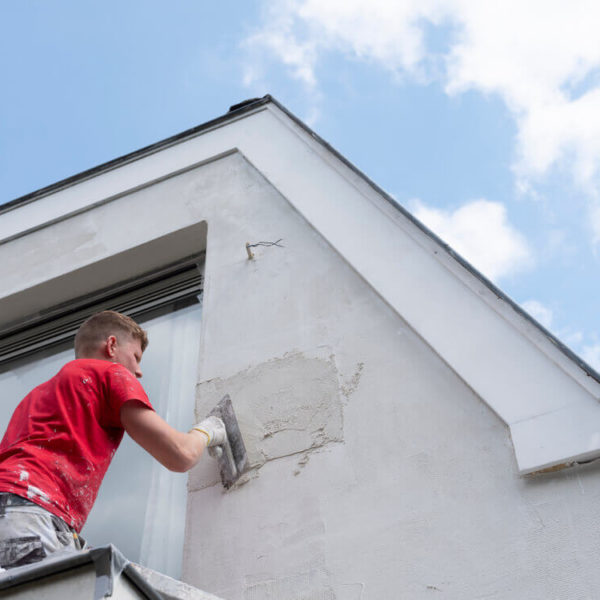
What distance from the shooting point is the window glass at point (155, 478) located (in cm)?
300

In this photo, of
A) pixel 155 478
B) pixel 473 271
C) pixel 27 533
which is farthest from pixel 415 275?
pixel 27 533

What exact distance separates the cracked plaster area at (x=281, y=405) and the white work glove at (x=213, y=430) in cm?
10

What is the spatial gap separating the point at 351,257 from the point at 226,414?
33.5 inches

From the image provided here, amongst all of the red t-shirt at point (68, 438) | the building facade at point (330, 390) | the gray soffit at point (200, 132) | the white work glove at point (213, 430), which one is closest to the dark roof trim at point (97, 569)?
the red t-shirt at point (68, 438)

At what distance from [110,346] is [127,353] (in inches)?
2.9

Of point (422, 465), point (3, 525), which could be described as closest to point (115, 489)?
point (3, 525)

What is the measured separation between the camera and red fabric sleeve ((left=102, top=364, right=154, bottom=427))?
7.68 feet

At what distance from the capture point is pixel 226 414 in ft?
9.30

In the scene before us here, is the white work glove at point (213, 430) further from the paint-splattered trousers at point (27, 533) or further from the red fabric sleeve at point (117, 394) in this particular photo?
the paint-splattered trousers at point (27, 533)

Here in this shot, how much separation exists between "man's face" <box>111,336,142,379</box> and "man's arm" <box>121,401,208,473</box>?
53cm

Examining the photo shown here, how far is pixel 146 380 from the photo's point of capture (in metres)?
3.70

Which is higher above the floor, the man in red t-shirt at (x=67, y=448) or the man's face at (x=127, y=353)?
the man's face at (x=127, y=353)

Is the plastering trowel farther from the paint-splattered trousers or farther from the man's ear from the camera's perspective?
the paint-splattered trousers

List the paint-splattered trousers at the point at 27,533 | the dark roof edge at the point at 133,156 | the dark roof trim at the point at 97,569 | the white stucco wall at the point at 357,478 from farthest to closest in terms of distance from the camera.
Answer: the dark roof edge at the point at 133,156 → the white stucco wall at the point at 357,478 → the paint-splattered trousers at the point at 27,533 → the dark roof trim at the point at 97,569
